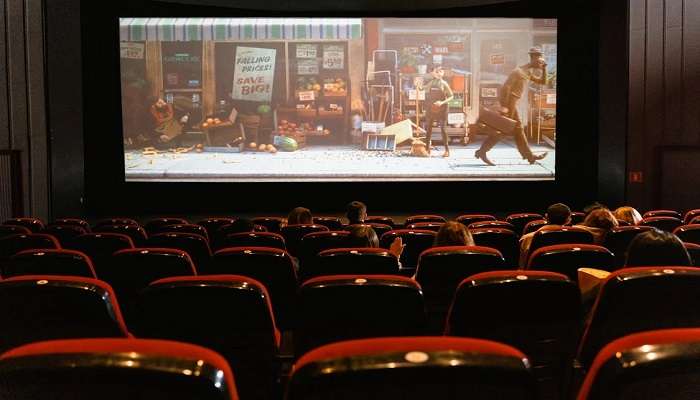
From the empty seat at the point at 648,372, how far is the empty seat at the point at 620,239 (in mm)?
3563

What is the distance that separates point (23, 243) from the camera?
16.1ft

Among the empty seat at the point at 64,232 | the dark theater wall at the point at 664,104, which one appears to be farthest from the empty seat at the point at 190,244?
the dark theater wall at the point at 664,104

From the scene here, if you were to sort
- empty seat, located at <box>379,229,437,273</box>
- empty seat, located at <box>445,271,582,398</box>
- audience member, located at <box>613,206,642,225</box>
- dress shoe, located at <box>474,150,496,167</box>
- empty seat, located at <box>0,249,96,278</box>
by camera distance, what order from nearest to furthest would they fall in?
empty seat, located at <box>445,271,582,398</box>, empty seat, located at <box>0,249,96,278</box>, empty seat, located at <box>379,229,437,273</box>, audience member, located at <box>613,206,642,225</box>, dress shoe, located at <box>474,150,496,167</box>

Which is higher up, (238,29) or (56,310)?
(238,29)

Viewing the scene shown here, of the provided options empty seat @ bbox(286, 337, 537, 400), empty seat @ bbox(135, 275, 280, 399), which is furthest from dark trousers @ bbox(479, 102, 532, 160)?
empty seat @ bbox(286, 337, 537, 400)

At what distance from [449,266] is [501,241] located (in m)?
2.14

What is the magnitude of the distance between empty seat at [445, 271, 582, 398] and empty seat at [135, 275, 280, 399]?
0.56 meters

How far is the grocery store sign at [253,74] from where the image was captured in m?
11.5

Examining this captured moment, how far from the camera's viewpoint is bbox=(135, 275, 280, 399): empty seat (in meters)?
2.14

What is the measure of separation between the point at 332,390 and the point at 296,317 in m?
1.21

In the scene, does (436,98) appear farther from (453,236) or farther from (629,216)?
(453,236)

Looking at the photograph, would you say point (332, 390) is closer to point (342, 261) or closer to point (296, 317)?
point (296, 317)

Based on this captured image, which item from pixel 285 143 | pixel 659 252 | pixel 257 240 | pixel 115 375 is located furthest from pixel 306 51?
pixel 115 375

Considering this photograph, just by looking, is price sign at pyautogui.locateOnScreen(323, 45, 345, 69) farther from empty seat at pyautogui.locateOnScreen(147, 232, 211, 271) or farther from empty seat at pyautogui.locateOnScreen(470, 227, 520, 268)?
empty seat at pyautogui.locateOnScreen(147, 232, 211, 271)
